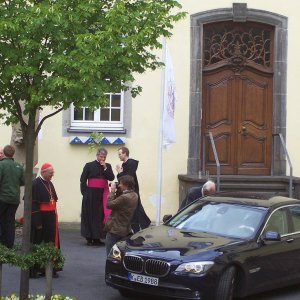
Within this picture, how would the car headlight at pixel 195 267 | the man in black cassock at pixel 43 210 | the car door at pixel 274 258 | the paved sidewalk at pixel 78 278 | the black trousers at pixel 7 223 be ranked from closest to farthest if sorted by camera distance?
the car headlight at pixel 195 267
the car door at pixel 274 258
the paved sidewalk at pixel 78 278
the man in black cassock at pixel 43 210
the black trousers at pixel 7 223

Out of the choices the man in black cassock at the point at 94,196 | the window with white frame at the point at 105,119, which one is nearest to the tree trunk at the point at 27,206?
the man in black cassock at the point at 94,196

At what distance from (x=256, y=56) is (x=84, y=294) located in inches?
351

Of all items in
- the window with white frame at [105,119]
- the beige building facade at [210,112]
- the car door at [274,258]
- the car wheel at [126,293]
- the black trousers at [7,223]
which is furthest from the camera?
the window with white frame at [105,119]

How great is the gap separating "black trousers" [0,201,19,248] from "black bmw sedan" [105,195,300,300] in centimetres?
270

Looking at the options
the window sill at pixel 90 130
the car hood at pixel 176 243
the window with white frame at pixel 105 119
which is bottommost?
the car hood at pixel 176 243

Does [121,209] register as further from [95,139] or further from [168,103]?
[95,139]

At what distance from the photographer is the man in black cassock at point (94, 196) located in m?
14.3

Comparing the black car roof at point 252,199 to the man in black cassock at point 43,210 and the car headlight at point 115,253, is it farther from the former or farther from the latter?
the man in black cassock at point 43,210

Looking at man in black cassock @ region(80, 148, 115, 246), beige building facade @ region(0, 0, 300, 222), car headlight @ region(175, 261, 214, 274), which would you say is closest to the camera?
car headlight @ region(175, 261, 214, 274)

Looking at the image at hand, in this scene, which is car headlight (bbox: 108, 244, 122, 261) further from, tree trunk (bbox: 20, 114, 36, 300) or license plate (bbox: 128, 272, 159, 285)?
tree trunk (bbox: 20, 114, 36, 300)

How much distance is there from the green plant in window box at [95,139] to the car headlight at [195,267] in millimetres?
6414

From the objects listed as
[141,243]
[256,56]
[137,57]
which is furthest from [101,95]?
[256,56]

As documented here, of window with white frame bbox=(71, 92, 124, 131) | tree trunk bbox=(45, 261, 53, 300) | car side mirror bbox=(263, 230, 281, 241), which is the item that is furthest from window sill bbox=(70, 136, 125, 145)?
tree trunk bbox=(45, 261, 53, 300)

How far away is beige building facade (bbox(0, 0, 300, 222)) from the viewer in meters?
16.6
